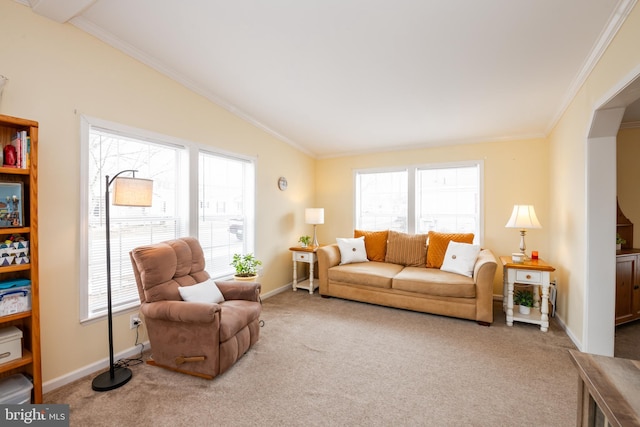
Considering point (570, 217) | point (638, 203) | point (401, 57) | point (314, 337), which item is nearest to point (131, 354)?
point (314, 337)

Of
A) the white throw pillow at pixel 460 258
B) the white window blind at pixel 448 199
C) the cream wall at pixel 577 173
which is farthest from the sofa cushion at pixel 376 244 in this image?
the cream wall at pixel 577 173

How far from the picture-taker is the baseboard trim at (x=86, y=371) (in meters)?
2.05

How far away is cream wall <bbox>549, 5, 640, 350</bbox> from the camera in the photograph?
1854mm

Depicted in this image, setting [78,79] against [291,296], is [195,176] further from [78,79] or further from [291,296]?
[291,296]

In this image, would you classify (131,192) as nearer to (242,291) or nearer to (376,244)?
(242,291)

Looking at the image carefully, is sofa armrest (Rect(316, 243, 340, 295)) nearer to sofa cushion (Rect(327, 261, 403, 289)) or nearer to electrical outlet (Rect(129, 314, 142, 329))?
sofa cushion (Rect(327, 261, 403, 289))

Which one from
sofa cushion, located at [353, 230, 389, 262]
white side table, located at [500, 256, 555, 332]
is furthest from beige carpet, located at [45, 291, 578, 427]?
sofa cushion, located at [353, 230, 389, 262]

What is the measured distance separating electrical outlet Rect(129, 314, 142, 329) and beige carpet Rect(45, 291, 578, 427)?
0.38 metres

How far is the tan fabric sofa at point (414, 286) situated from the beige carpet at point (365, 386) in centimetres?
33

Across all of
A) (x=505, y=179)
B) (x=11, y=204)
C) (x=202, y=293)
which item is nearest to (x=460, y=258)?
(x=505, y=179)

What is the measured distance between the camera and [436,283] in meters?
3.45

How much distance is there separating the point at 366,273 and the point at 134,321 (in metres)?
2.70

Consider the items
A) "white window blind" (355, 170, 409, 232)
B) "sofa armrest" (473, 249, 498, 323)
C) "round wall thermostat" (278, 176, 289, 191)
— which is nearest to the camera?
"sofa armrest" (473, 249, 498, 323)

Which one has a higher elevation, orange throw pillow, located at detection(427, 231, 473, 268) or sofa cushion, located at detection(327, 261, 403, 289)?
orange throw pillow, located at detection(427, 231, 473, 268)
